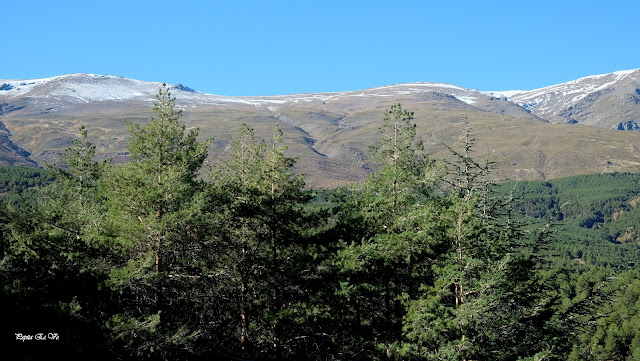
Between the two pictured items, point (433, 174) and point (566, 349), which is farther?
point (433, 174)

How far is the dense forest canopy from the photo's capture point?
20772 mm

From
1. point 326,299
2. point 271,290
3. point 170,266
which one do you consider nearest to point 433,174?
point 326,299

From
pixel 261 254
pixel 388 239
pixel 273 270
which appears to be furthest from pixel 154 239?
pixel 388 239

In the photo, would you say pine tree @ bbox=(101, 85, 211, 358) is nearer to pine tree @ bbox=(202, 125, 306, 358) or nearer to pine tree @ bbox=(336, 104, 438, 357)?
pine tree @ bbox=(202, 125, 306, 358)

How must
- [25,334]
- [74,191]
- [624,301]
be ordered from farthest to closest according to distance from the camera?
[624,301]
[74,191]
[25,334]

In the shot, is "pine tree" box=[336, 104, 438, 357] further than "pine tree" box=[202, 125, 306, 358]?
No

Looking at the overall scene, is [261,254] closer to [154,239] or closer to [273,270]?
[273,270]

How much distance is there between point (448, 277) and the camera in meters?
23.1

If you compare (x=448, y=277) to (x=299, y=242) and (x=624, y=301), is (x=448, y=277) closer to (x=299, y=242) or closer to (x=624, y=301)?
(x=299, y=242)

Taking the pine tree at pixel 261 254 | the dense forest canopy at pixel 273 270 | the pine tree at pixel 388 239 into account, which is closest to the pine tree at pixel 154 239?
the dense forest canopy at pixel 273 270

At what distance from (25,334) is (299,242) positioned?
1329 cm

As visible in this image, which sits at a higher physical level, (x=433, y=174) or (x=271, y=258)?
(x=433, y=174)

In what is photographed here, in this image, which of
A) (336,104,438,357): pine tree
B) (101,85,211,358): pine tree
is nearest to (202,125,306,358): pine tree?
(101,85,211,358): pine tree

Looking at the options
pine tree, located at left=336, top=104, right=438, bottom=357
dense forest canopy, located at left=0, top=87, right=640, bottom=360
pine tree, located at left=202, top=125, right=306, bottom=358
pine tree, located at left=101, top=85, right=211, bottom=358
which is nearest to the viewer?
pine tree, located at left=101, top=85, right=211, bottom=358
